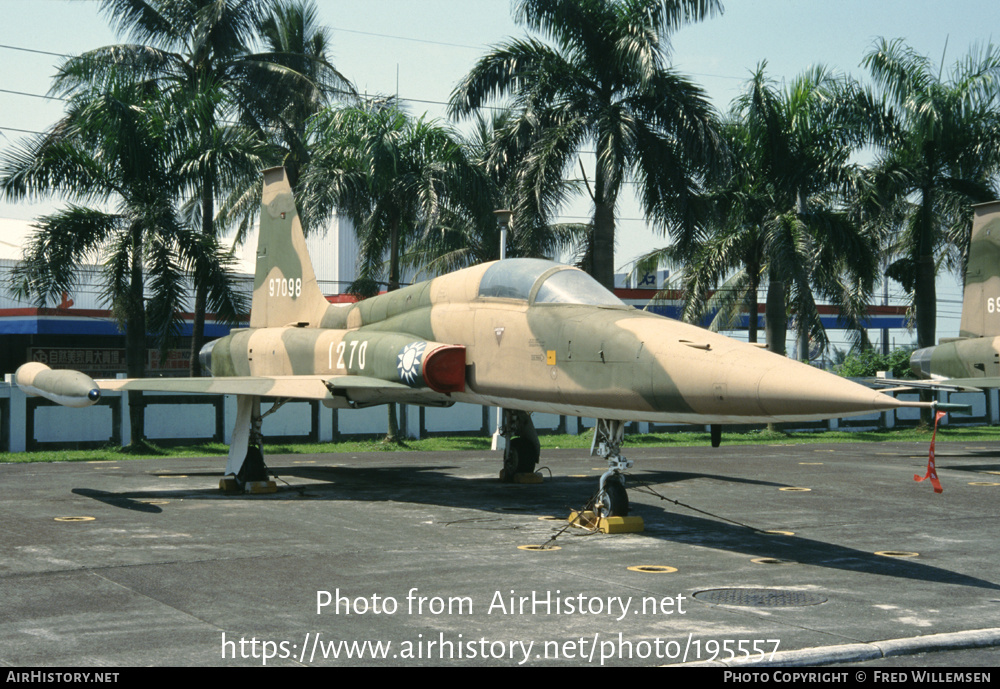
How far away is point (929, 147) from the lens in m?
35.6

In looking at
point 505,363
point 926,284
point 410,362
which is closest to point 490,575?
point 505,363

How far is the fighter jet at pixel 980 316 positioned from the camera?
83.9 feet

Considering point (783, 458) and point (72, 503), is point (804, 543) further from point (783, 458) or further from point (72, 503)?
point (783, 458)

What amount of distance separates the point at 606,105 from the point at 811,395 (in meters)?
23.5

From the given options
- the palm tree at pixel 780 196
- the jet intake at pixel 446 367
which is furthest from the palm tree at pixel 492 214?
the jet intake at pixel 446 367

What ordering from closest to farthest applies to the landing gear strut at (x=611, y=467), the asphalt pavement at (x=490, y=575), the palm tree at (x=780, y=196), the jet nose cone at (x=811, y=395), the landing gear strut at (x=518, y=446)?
the asphalt pavement at (x=490, y=575), the jet nose cone at (x=811, y=395), the landing gear strut at (x=611, y=467), the landing gear strut at (x=518, y=446), the palm tree at (x=780, y=196)

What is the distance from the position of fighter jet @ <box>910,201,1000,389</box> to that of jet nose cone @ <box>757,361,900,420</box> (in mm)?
17981

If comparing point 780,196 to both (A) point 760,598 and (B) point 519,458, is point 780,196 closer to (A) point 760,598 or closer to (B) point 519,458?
(B) point 519,458

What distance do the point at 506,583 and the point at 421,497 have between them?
709cm

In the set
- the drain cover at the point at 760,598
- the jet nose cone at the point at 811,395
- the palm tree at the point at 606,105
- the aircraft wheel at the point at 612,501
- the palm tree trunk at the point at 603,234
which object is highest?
the palm tree at the point at 606,105

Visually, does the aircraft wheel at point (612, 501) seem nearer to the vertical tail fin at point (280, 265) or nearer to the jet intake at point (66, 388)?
the jet intake at point (66, 388)
